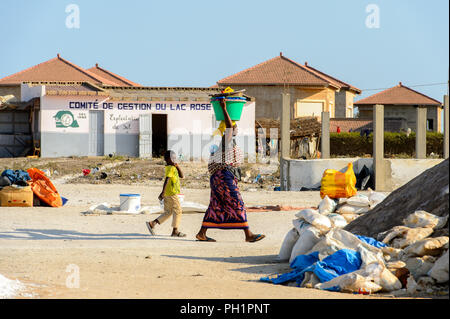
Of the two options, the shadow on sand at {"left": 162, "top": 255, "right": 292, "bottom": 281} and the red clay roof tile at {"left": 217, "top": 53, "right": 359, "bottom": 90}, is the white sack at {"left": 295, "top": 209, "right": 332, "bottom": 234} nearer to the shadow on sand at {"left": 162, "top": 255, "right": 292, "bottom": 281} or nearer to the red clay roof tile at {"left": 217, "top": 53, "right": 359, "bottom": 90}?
the shadow on sand at {"left": 162, "top": 255, "right": 292, "bottom": 281}

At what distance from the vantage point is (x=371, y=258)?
681 cm

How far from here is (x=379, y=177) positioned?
56.7 ft

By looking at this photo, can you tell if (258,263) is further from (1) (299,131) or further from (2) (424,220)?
(1) (299,131)

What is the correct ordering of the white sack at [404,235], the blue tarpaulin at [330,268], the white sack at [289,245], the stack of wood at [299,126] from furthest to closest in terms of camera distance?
1. the stack of wood at [299,126]
2. the white sack at [289,245]
3. the white sack at [404,235]
4. the blue tarpaulin at [330,268]

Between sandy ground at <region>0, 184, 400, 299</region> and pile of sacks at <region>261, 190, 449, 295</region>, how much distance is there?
0.79 ft

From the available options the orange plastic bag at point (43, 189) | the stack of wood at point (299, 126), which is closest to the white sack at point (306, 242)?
the orange plastic bag at point (43, 189)

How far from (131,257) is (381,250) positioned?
3.15m

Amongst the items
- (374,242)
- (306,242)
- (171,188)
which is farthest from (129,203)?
(374,242)

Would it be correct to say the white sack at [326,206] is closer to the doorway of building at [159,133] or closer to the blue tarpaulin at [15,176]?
the blue tarpaulin at [15,176]

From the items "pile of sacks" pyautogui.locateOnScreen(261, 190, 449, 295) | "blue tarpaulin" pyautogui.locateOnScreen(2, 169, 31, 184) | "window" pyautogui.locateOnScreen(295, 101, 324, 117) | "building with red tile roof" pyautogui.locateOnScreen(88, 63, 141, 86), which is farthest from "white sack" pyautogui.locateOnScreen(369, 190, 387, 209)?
"building with red tile roof" pyautogui.locateOnScreen(88, 63, 141, 86)

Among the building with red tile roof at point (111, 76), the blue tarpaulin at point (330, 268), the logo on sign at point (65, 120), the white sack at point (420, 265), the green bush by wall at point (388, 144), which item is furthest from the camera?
the building with red tile roof at point (111, 76)

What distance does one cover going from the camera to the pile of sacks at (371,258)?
20.9 ft
